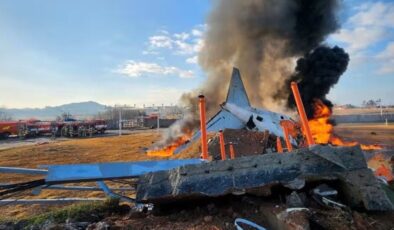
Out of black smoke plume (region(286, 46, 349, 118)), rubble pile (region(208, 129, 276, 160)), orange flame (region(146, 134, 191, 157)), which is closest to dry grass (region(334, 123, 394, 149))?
black smoke plume (region(286, 46, 349, 118))

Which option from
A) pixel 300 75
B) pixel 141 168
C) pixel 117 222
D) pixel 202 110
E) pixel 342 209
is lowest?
pixel 117 222

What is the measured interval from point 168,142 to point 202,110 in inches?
582

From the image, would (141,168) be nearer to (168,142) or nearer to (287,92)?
(168,142)

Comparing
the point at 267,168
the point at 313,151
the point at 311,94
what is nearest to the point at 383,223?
the point at 313,151

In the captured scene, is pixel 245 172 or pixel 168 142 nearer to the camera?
pixel 245 172

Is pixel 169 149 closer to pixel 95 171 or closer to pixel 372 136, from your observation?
pixel 95 171

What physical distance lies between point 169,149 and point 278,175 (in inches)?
611

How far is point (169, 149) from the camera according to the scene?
63.5ft

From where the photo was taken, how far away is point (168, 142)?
20328 millimetres

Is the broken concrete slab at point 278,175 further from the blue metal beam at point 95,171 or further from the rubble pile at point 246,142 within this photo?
the rubble pile at point 246,142

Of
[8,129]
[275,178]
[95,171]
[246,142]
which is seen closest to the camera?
[275,178]

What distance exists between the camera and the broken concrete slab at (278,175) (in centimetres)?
403

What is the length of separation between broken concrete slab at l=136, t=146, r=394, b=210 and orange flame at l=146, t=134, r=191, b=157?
46.1 ft

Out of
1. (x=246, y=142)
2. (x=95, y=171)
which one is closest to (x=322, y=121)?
(x=246, y=142)
